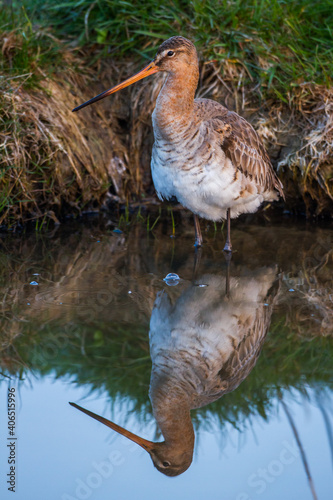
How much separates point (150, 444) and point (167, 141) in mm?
2507

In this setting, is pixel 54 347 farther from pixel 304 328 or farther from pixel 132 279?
pixel 304 328

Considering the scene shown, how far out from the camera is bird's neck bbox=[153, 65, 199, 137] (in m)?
4.91

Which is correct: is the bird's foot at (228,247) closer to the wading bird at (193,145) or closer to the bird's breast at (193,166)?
the wading bird at (193,145)

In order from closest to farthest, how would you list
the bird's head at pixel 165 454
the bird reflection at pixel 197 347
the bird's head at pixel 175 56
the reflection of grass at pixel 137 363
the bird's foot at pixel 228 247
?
the bird's head at pixel 165 454
the bird reflection at pixel 197 347
the reflection of grass at pixel 137 363
the bird's head at pixel 175 56
the bird's foot at pixel 228 247

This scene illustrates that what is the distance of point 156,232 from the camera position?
230 inches

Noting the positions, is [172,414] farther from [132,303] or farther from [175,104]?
[175,104]

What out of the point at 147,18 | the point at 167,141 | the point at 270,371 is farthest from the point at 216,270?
the point at 147,18

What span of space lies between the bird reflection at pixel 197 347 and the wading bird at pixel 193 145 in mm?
633

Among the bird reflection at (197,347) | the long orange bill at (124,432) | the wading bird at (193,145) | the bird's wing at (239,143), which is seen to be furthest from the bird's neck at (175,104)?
the long orange bill at (124,432)

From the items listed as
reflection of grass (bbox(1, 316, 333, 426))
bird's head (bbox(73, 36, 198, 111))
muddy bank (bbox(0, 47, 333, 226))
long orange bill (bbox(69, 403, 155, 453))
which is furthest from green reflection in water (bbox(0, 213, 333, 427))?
bird's head (bbox(73, 36, 198, 111))

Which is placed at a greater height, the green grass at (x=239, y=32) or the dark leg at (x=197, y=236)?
the green grass at (x=239, y=32)

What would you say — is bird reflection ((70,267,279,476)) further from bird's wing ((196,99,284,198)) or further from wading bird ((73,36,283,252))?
bird's wing ((196,99,284,198))

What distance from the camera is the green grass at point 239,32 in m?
6.11

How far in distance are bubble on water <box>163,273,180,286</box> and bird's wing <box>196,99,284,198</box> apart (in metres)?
0.99
